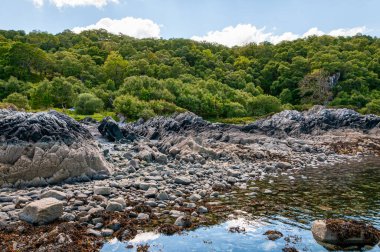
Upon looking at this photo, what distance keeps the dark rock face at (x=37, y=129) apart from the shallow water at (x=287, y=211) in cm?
993

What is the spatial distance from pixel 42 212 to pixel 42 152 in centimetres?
666

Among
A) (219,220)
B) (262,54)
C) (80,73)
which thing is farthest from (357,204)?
(262,54)

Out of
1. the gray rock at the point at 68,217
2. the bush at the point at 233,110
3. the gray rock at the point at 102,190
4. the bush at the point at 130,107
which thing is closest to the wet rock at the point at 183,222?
the gray rock at the point at 68,217

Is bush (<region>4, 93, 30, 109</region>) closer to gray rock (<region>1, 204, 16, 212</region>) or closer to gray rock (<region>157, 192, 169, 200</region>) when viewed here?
gray rock (<region>1, 204, 16, 212</region>)

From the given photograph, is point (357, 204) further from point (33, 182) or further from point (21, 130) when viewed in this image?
point (21, 130)

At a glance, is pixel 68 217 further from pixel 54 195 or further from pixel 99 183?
pixel 99 183

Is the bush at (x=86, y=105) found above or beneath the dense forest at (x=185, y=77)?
beneath

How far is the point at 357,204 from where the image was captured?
16.3 m

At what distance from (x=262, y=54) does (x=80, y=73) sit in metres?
93.8

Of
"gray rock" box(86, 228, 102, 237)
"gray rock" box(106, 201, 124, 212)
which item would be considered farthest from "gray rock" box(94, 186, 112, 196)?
"gray rock" box(86, 228, 102, 237)

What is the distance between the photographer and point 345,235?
451 inches

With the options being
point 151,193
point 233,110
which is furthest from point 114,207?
point 233,110

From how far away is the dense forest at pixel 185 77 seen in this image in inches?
3275

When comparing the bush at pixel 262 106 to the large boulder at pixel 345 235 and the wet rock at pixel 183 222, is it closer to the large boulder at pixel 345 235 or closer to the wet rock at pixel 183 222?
the wet rock at pixel 183 222
